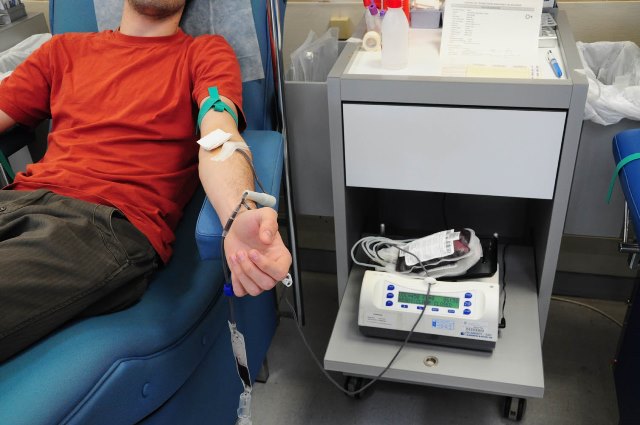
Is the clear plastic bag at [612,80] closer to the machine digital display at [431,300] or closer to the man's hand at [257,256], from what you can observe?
the machine digital display at [431,300]

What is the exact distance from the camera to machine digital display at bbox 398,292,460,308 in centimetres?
135

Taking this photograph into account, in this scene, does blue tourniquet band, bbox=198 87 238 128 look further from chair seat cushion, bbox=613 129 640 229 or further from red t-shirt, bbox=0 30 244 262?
chair seat cushion, bbox=613 129 640 229

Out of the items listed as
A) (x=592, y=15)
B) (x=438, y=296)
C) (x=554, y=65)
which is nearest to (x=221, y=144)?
(x=438, y=296)

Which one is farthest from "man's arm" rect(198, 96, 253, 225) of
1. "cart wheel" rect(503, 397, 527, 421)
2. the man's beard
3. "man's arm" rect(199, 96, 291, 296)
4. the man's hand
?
"cart wheel" rect(503, 397, 527, 421)

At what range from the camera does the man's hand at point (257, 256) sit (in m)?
0.96

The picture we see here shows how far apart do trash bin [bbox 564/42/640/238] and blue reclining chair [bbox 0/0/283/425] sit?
2.35 feet

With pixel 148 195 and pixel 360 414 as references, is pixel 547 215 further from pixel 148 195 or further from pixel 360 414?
pixel 148 195

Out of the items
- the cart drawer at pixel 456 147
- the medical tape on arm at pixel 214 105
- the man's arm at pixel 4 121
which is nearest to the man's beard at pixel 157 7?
the medical tape on arm at pixel 214 105

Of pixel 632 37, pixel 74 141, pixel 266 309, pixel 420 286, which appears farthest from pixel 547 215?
pixel 74 141

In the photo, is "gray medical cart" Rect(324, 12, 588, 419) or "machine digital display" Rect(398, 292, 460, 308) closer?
"gray medical cart" Rect(324, 12, 588, 419)

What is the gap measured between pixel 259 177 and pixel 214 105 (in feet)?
0.73

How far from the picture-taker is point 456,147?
1317 mm

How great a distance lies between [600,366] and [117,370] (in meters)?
1.34

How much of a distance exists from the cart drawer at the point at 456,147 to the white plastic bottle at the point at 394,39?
0.12 meters
